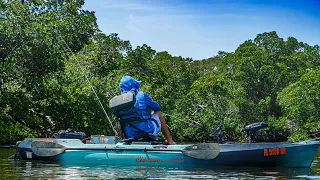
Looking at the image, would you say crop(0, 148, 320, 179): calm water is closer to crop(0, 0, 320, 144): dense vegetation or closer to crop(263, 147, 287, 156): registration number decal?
crop(263, 147, 287, 156): registration number decal

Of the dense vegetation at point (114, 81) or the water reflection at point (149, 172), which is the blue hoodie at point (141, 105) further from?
the dense vegetation at point (114, 81)

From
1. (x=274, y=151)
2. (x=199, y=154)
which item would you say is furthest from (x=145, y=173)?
(x=274, y=151)

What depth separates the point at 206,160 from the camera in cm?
887

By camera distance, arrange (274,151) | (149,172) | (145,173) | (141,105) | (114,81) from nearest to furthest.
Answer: (145,173), (149,172), (274,151), (141,105), (114,81)

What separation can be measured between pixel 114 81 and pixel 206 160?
1304 centimetres

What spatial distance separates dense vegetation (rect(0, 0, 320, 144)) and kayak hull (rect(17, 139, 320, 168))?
1.72 meters

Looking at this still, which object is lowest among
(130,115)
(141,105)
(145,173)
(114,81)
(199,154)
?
(145,173)

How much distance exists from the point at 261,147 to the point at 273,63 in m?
24.8

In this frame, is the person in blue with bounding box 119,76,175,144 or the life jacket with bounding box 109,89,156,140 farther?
the person in blue with bounding box 119,76,175,144

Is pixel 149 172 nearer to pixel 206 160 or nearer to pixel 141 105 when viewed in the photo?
pixel 206 160

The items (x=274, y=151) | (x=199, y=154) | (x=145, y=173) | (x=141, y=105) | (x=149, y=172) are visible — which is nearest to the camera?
(x=145, y=173)

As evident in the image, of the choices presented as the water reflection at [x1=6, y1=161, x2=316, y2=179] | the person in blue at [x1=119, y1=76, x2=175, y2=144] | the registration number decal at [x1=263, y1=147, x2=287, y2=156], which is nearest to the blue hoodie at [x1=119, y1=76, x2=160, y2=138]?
the person in blue at [x1=119, y1=76, x2=175, y2=144]

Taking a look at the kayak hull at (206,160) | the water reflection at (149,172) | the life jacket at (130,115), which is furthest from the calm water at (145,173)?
the life jacket at (130,115)

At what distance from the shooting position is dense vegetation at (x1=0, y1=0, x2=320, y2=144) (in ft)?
62.6
